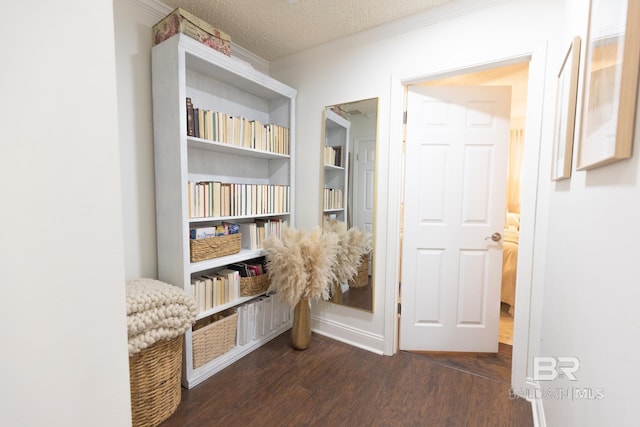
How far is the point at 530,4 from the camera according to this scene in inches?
66.3

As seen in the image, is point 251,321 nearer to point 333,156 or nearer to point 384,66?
point 333,156

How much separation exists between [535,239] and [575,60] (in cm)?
104

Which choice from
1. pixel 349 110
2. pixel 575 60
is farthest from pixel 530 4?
pixel 349 110


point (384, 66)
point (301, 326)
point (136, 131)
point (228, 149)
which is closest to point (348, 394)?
point (301, 326)

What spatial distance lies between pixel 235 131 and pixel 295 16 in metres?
0.92

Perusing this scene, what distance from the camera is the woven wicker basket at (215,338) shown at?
187 centimetres

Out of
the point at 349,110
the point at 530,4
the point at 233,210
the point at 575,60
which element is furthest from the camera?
the point at 349,110

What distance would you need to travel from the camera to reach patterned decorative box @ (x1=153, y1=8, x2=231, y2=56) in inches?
67.9

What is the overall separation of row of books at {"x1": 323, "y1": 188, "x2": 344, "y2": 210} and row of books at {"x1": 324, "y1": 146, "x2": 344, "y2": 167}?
0.22 meters

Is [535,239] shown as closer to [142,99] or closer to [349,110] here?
[349,110]

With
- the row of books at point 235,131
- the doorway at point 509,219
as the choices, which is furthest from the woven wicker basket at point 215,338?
the doorway at point 509,219

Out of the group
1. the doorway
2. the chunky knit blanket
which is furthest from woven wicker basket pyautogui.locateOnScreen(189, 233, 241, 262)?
the doorway

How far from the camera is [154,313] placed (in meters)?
1.45

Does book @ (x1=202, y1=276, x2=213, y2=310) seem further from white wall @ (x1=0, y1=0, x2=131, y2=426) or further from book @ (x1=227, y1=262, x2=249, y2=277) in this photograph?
white wall @ (x1=0, y1=0, x2=131, y2=426)
